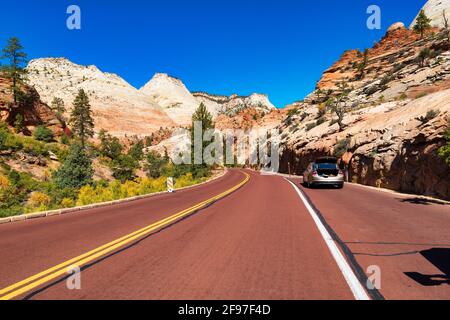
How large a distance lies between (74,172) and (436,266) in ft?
117

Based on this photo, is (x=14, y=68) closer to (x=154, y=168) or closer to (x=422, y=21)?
(x=154, y=168)

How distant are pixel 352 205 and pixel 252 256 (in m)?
7.74

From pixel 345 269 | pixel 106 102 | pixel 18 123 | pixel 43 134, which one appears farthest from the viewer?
pixel 106 102

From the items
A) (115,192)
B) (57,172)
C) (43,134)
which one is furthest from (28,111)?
(115,192)

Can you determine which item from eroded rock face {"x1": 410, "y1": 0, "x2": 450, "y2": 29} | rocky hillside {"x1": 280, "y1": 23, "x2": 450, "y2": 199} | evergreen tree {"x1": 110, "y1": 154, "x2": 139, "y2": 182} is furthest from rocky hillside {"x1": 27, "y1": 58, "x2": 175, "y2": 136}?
eroded rock face {"x1": 410, "y1": 0, "x2": 450, "y2": 29}

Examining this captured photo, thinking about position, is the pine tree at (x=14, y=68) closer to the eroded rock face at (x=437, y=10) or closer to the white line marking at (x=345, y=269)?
the white line marking at (x=345, y=269)

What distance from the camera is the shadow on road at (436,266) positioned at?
4.16m

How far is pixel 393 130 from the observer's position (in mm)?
21188

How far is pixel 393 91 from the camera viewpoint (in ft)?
141

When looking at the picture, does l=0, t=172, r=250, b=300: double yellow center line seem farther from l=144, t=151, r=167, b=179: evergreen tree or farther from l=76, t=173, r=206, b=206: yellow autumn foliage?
l=144, t=151, r=167, b=179: evergreen tree

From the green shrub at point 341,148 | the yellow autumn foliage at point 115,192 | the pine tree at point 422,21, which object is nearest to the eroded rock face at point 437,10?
the pine tree at point 422,21

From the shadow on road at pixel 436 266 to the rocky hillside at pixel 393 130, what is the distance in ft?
29.5
